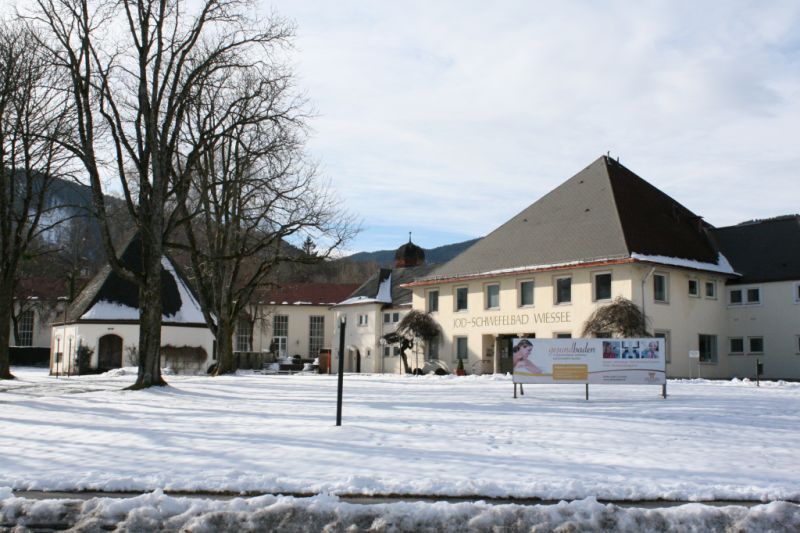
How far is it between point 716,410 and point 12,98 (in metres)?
24.9

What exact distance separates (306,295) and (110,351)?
3981 centimetres

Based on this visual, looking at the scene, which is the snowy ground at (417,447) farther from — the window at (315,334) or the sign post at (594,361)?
the window at (315,334)

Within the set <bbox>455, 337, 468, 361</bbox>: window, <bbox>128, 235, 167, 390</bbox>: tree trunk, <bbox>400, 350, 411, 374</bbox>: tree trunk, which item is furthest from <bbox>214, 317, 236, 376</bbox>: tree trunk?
<bbox>128, 235, 167, 390</bbox>: tree trunk

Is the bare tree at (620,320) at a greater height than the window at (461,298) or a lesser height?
lesser

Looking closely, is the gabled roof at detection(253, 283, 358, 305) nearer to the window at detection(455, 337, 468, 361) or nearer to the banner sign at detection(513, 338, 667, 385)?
the window at detection(455, 337, 468, 361)

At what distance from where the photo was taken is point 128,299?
151 ft

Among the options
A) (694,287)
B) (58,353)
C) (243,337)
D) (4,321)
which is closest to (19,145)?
(4,321)

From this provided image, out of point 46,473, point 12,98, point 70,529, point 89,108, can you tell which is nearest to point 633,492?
point 70,529

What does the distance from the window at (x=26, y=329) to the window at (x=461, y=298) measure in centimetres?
5228

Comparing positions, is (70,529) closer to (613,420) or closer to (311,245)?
(613,420)

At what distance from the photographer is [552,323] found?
41.5m

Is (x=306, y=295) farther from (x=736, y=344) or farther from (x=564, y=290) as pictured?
(x=736, y=344)

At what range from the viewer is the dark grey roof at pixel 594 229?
1583 inches

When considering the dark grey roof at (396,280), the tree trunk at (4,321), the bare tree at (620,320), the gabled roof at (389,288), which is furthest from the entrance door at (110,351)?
the bare tree at (620,320)
